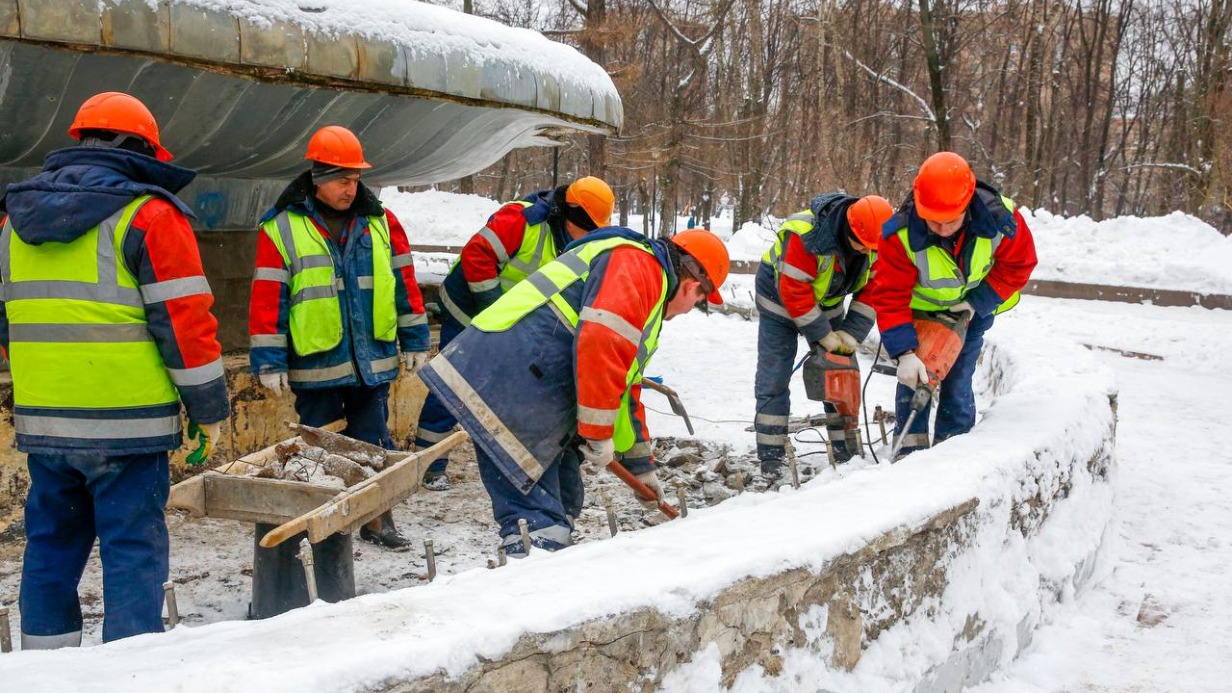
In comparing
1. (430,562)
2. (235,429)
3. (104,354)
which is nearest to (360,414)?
(235,429)

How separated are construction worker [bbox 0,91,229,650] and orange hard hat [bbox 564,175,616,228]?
7.93ft

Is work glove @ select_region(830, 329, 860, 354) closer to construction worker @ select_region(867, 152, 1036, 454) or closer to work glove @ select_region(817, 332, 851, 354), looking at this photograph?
work glove @ select_region(817, 332, 851, 354)

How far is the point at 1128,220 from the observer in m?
15.0

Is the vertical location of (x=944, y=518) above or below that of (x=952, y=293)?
below

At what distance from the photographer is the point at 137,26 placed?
140 inches

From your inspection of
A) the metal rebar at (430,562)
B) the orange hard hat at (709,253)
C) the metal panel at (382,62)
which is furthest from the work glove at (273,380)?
the orange hard hat at (709,253)

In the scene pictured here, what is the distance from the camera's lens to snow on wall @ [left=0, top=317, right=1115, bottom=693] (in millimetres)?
1678

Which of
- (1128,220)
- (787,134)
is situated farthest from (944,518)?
(787,134)

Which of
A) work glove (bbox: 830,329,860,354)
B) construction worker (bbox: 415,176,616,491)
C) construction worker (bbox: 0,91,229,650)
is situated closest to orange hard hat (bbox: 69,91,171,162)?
construction worker (bbox: 0,91,229,650)

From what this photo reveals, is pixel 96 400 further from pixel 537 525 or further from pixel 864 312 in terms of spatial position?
pixel 864 312

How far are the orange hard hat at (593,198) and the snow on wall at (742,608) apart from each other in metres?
2.10

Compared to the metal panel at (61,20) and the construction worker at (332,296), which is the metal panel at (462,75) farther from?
the metal panel at (61,20)

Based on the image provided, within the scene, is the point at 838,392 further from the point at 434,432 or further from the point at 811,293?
the point at 434,432

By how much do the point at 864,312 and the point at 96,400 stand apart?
4.08 metres
